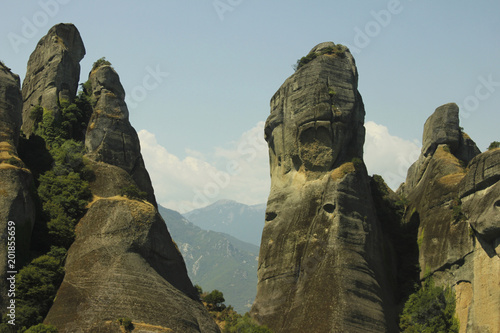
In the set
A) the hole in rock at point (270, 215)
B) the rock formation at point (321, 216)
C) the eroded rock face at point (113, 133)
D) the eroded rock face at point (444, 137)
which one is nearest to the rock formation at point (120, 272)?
the eroded rock face at point (113, 133)

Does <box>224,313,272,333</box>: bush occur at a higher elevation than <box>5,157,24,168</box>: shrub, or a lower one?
lower

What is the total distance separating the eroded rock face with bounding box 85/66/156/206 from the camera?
210 feet

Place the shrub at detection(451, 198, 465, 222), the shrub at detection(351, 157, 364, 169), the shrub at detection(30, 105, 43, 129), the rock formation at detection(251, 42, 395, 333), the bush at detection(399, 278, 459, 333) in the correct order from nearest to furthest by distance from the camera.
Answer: the rock formation at detection(251, 42, 395, 333) < the bush at detection(399, 278, 459, 333) < the shrub at detection(451, 198, 465, 222) < the shrub at detection(351, 157, 364, 169) < the shrub at detection(30, 105, 43, 129)

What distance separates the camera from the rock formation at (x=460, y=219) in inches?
2203

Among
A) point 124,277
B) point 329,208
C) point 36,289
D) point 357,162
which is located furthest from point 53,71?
point 357,162

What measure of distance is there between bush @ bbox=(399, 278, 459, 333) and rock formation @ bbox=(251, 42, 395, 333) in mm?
1818

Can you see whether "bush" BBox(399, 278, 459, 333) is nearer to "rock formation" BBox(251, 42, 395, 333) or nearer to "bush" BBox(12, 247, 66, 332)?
"rock formation" BBox(251, 42, 395, 333)

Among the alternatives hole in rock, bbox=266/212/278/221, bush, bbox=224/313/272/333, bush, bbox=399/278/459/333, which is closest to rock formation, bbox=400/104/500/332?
bush, bbox=399/278/459/333

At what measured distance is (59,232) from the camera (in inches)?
2101

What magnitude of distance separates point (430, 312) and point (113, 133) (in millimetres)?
33650

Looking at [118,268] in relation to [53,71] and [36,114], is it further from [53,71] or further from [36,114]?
[53,71]

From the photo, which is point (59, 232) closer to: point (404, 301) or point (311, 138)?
point (311, 138)

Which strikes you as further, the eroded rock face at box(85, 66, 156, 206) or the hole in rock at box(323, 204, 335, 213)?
the hole in rock at box(323, 204, 335, 213)

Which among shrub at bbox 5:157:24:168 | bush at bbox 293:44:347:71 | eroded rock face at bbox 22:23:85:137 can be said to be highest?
bush at bbox 293:44:347:71
